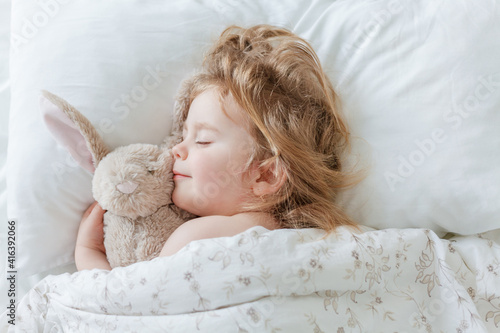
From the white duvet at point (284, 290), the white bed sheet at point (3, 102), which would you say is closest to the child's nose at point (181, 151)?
the white duvet at point (284, 290)

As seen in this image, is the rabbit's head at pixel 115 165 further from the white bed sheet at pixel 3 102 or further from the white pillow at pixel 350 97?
the white bed sheet at pixel 3 102

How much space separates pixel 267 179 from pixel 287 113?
0.15 meters

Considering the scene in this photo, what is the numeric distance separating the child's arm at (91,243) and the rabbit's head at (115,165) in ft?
0.19

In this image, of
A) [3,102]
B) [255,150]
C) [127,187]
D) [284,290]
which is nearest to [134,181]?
[127,187]

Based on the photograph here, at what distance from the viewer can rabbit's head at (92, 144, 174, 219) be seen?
1001 mm

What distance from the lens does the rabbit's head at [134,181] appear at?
3.28ft

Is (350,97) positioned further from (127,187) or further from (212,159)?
(127,187)

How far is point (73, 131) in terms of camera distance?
1.02 metres

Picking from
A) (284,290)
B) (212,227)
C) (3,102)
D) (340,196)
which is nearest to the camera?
(284,290)

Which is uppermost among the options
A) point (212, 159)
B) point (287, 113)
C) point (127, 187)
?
point (287, 113)

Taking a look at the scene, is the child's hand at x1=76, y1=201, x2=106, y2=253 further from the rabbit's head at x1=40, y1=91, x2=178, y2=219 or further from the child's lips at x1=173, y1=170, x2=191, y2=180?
the child's lips at x1=173, y1=170, x2=191, y2=180

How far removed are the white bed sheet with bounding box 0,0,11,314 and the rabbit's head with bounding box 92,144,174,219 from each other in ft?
0.85

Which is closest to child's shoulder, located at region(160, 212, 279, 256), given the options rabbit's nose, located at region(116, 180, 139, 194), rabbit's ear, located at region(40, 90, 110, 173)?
rabbit's nose, located at region(116, 180, 139, 194)

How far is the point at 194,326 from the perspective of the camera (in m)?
0.85
